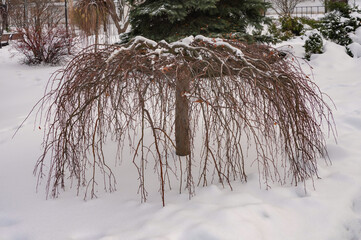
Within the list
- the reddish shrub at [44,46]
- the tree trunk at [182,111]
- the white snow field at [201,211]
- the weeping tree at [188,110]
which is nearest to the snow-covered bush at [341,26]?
the white snow field at [201,211]

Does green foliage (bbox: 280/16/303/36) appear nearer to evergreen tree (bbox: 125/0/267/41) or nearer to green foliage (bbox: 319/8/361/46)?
green foliage (bbox: 319/8/361/46)

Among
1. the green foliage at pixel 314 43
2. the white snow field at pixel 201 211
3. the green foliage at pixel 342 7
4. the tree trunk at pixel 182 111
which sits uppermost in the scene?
the green foliage at pixel 342 7

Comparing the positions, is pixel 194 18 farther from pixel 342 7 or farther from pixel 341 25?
pixel 342 7

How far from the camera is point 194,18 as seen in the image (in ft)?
22.7

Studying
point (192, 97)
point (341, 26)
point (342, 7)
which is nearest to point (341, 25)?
point (341, 26)

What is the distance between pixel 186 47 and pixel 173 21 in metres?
3.99

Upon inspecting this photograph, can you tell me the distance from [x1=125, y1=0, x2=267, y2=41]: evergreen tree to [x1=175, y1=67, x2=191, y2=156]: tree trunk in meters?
3.58

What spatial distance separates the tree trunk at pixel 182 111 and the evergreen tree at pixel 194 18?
358cm

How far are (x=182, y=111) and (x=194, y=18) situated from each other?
446cm

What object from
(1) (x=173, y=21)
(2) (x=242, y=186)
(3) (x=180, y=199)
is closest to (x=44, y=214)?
(3) (x=180, y=199)

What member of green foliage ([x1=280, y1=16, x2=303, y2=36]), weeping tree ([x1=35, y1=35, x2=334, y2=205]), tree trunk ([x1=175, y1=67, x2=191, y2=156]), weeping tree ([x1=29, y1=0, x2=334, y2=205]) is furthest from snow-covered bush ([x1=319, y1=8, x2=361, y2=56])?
tree trunk ([x1=175, y1=67, x2=191, y2=156])

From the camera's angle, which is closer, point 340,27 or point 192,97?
point 192,97

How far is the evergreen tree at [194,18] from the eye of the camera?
648 centimetres

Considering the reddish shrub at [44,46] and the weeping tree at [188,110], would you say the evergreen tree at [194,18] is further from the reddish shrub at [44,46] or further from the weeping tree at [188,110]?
the weeping tree at [188,110]
